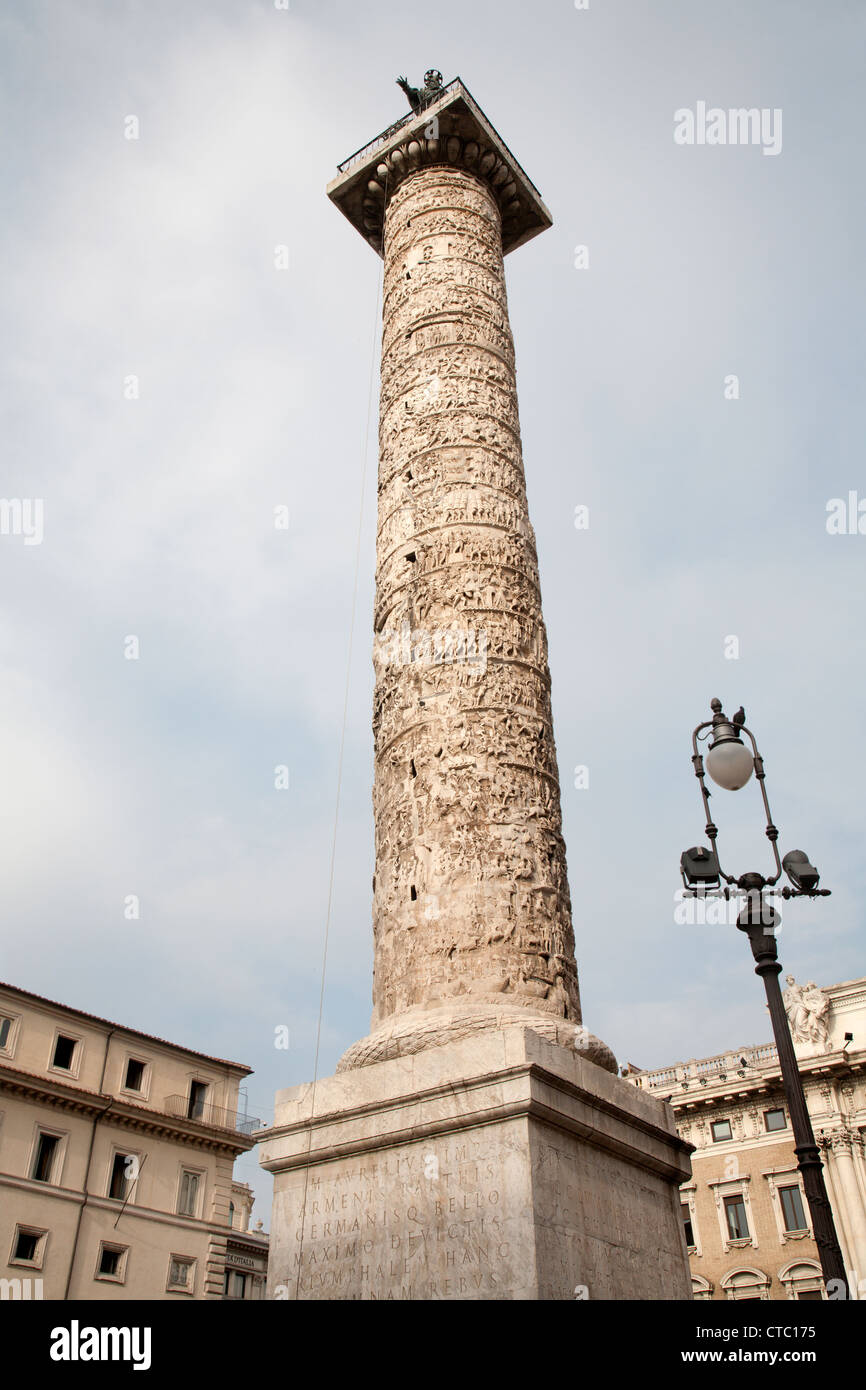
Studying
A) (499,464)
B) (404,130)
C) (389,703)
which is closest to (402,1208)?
(389,703)

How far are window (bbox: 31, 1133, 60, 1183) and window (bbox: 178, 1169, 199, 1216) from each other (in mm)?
3116

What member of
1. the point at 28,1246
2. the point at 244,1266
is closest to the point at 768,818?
the point at 28,1246

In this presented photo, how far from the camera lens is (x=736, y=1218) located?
953 inches

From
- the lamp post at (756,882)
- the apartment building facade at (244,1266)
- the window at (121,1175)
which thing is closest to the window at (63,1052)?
the window at (121,1175)

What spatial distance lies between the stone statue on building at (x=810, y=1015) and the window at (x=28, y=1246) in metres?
15.9

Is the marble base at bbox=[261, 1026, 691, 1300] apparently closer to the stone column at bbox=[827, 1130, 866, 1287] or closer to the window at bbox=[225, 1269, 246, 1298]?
the stone column at bbox=[827, 1130, 866, 1287]

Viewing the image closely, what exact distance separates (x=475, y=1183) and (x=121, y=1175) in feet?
60.0

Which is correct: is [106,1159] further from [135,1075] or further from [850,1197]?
Result: [850,1197]

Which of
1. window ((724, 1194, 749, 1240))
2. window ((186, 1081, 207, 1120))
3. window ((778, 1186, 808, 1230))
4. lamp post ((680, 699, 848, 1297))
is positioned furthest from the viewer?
window ((724, 1194, 749, 1240))

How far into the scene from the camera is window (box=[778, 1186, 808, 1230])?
2311 cm

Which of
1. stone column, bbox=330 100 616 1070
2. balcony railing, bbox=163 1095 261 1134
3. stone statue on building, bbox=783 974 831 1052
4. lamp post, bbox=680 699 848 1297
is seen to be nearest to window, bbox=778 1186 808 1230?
stone statue on building, bbox=783 974 831 1052

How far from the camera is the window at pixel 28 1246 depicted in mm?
17691
